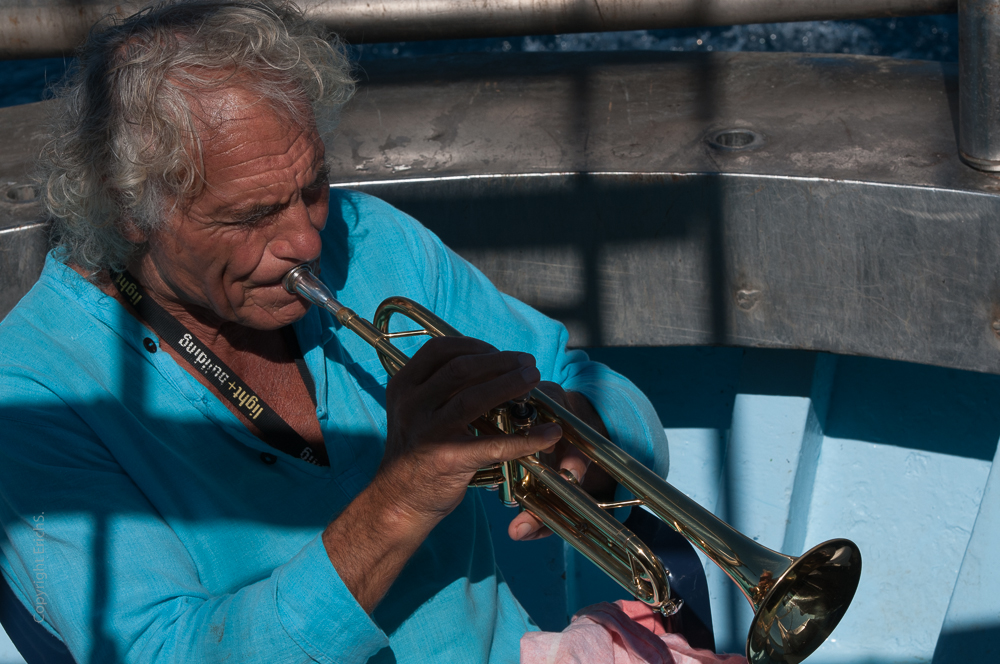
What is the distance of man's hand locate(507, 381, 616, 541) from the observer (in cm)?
147

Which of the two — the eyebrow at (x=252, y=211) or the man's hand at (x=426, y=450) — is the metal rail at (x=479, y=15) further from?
the man's hand at (x=426, y=450)

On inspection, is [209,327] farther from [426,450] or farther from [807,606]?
[807,606]

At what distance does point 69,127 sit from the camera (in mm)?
1447

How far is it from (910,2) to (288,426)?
4.81 feet

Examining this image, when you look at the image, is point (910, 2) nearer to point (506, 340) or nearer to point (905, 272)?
point (905, 272)

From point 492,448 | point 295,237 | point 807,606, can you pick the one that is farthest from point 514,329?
point 807,606

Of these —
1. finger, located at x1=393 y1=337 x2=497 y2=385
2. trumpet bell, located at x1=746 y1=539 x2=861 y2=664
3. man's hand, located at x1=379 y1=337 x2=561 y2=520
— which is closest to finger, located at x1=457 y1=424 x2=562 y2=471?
man's hand, located at x1=379 y1=337 x2=561 y2=520

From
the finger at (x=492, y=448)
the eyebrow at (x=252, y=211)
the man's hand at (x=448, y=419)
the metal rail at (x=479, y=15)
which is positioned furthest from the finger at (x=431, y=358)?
the metal rail at (x=479, y=15)

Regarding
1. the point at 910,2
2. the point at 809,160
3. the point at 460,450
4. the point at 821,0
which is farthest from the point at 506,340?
the point at 910,2

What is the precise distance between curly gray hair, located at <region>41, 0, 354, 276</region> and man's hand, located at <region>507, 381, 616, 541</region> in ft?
1.93

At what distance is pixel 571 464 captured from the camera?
1490 mm

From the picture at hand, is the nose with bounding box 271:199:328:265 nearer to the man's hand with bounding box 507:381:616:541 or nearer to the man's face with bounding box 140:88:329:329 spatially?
the man's face with bounding box 140:88:329:329

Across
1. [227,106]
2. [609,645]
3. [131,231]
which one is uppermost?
[227,106]

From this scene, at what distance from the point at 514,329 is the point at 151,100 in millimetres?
756
